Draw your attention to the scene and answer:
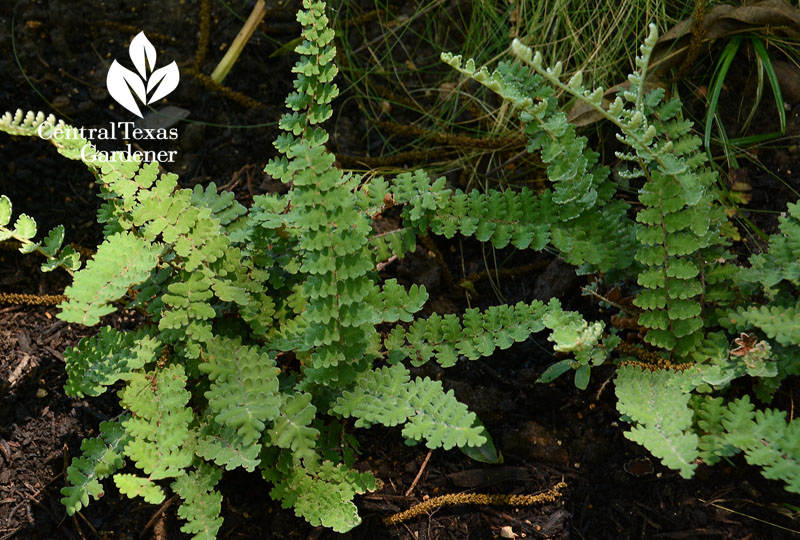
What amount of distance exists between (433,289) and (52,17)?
1969mm

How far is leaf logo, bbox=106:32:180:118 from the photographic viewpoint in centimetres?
290

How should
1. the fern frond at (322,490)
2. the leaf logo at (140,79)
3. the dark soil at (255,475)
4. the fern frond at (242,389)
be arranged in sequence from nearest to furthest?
the fern frond at (242,389)
the fern frond at (322,490)
the dark soil at (255,475)
the leaf logo at (140,79)

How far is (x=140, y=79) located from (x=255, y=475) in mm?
1690

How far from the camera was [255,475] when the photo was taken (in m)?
2.27

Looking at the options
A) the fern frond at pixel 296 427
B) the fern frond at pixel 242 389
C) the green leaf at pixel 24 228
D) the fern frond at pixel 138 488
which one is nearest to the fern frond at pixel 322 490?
the fern frond at pixel 296 427

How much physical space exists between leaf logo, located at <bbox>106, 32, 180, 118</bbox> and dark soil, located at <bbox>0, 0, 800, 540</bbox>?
5cm

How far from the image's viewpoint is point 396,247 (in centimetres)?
224

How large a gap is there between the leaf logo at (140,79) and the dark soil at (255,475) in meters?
0.05

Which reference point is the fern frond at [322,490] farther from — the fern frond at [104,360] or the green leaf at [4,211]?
the green leaf at [4,211]

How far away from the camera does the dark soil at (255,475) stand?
2.14 meters

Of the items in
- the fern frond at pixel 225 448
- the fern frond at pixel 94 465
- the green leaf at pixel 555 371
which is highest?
the green leaf at pixel 555 371

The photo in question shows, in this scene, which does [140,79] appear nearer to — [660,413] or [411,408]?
[411,408]

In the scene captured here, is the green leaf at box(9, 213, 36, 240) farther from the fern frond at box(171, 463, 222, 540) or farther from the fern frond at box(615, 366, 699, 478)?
the fern frond at box(615, 366, 699, 478)

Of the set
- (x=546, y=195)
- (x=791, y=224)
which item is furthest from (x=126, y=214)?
(x=791, y=224)
